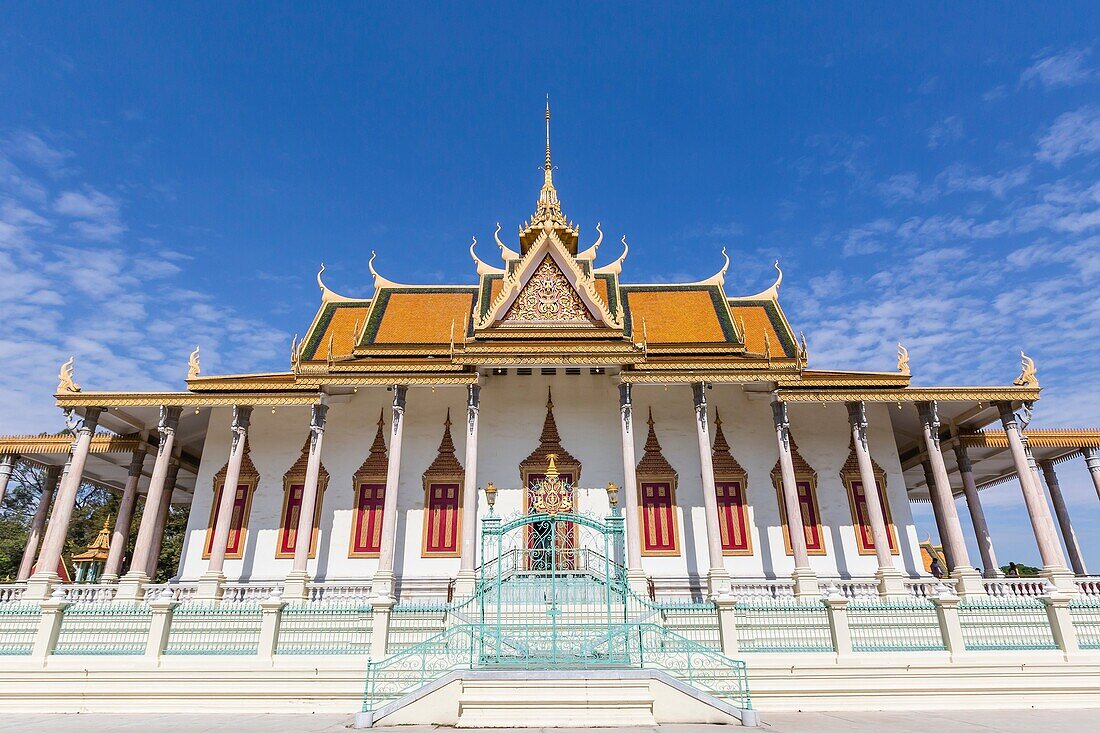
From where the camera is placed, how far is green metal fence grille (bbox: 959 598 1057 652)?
10.0 meters

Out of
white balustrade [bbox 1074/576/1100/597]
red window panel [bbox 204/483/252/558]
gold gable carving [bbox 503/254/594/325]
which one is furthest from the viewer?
gold gable carving [bbox 503/254/594/325]

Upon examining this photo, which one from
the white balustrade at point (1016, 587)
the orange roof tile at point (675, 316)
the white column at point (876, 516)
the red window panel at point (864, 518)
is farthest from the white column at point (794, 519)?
the white balustrade at point (1016, 587)

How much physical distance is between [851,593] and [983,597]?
2.64 m

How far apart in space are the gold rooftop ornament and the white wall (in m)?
0.60

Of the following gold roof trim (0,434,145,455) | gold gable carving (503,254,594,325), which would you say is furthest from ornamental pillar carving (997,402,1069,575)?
gold roof trim (0,434,145,455)

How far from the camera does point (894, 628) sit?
10000mm

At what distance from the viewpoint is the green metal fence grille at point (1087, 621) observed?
10.3 meters

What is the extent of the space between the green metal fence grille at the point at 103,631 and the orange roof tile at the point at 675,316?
1393 centimetres

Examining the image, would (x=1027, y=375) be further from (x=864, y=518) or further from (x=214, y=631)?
(x=214, y=631)

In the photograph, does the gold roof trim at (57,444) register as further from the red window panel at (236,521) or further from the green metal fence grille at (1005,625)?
the green metal fence grille at (1005,625)

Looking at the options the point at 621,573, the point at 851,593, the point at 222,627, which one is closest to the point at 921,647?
the point at 851,593

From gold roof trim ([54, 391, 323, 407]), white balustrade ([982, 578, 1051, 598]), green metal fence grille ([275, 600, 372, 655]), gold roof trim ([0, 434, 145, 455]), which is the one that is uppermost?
gold roof trim ([54, 391, 323, 407])

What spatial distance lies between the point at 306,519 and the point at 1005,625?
48.6ft

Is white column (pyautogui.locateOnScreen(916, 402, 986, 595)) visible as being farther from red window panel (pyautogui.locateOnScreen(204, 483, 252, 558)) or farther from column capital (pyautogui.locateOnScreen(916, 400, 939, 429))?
red window panel (pyautogui.locateOnScreen(204, 483, 252, 558))
